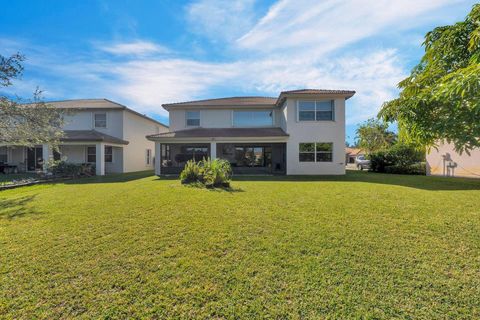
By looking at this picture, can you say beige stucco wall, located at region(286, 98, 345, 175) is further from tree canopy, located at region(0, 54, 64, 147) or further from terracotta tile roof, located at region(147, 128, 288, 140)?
tree canopy, located at region(0, 54, 64, 147)

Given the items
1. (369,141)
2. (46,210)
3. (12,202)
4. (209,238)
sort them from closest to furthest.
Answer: (209,238) → (46,210) → (12,202) → (369,141)

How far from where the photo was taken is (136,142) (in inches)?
922

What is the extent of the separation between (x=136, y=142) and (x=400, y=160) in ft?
82.2

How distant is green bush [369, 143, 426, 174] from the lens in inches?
765

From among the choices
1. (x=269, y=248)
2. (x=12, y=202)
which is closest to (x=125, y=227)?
(x=269, y=248)

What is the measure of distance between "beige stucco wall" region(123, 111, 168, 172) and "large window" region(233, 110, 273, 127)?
409 inches

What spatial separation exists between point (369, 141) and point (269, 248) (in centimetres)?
3999

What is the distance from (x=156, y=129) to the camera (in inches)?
1096

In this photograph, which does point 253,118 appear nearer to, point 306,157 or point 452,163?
point 306,157

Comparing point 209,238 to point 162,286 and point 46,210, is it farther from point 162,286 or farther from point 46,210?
point 46,210

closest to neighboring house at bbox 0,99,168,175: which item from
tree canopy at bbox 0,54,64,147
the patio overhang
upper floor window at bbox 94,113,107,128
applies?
upper floor window at bbox 94,113,107,128

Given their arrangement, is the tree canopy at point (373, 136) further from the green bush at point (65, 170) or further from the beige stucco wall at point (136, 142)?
the green bush at point (65, 170)

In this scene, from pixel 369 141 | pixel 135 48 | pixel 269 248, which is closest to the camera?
pixel 269 248

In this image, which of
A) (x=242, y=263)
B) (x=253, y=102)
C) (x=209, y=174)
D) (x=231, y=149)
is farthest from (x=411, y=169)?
(x=242, y=263)
